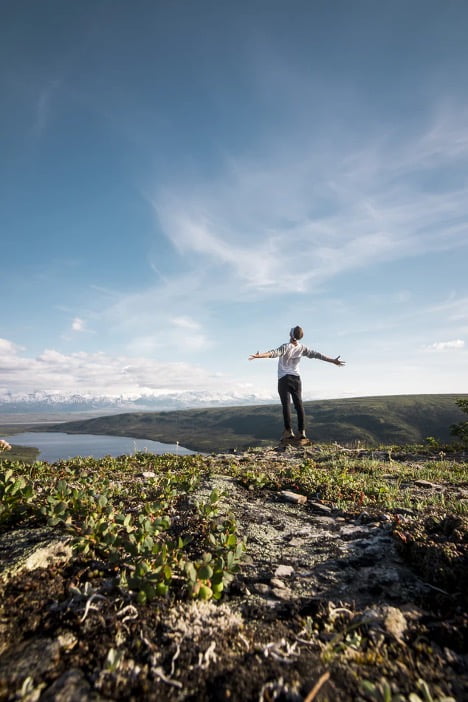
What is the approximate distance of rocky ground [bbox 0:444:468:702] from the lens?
6.82ft

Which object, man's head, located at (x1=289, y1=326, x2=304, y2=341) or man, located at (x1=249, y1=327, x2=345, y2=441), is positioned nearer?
man, located at (x1=249, y1=327, x2=345, y2=441)

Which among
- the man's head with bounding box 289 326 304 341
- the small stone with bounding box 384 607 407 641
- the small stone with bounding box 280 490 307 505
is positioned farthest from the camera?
the man's head with bounding box 289 326 304 341

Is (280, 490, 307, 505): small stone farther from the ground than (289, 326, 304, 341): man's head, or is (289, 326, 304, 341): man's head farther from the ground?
(289, 326, 304, 341): man's head

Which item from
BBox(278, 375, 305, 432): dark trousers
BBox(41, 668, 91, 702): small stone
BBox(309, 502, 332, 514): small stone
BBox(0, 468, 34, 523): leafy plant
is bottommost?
BBox(309, 502, 332, 514): small stone

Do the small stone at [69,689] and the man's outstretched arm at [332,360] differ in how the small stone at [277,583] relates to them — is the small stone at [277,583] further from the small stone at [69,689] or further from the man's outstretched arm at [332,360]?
the man's outstretched arm at [332,360]

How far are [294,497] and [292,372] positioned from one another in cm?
957

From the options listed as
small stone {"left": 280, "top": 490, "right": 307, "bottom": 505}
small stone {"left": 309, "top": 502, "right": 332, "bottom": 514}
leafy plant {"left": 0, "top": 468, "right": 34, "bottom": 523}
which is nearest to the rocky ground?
leafy plant {"left": 0, "top": 468, "right": 34, "bottom": 523}

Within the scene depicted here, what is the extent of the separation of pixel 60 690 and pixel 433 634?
2.51 meters

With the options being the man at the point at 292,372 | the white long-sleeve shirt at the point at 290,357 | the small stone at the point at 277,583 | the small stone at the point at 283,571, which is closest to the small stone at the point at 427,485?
the small stone at the point at 283,571

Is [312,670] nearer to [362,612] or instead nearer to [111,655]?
[362,612]

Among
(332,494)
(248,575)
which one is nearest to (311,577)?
(248,575)

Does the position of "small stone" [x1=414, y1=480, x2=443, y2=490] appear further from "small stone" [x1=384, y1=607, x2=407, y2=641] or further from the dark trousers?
the dark trousers

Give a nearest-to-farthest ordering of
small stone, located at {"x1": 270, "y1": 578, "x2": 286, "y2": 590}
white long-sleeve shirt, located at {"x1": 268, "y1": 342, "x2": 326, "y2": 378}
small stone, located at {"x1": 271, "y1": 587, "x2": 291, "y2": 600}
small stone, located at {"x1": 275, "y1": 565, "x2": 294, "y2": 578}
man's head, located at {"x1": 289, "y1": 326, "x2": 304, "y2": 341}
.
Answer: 1. small stone, located at {"x1": 271, "y1": 587, "x2": 291, "y2": 600}
2. small stone, located at {"x1": 270, "y1": 578, "x2": 286, "y2": 590}
3. small stone, located at {"x1": 275, "y1": 565, "x2": 294, "y2": 578}
4. white long-sleeve shirt, located at {"x1": 268, "y1": 342, "x2": 326, "y2": 378}
5. man's head, located at {"x1": 289, "y1": 326, "x2": 304, "y2": 341}

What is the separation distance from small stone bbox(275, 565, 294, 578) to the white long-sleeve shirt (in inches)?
467
